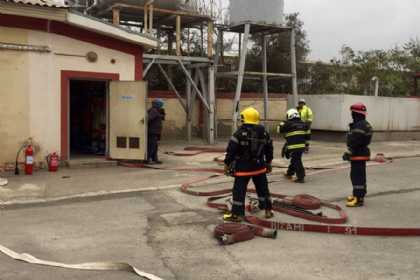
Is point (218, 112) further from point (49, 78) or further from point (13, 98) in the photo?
point (13, 98)

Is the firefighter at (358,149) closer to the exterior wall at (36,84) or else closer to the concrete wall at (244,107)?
the exterior wall at (36,84)

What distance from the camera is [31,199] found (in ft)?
30.6

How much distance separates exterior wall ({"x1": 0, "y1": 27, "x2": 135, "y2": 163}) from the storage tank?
754 cm

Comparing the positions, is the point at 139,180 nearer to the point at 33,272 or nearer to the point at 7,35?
the point at 7,35

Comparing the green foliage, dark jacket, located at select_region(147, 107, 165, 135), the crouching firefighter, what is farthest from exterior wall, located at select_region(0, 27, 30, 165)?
the green foliage

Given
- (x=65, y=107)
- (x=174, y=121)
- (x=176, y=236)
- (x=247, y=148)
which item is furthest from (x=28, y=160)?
(x=174, y=121)

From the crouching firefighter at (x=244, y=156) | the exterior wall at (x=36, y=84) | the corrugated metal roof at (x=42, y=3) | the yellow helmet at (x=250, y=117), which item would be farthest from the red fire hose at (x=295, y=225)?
the corrugated metal roof at (x=42, y=3)

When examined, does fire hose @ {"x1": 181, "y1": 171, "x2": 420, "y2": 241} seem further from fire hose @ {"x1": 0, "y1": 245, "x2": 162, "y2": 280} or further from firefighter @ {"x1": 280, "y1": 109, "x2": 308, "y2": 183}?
firefighter @ {"x1": 280, "y1": 109, "x2": 308, "y2": 183}

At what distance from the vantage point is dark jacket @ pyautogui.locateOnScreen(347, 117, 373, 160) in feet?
28.2

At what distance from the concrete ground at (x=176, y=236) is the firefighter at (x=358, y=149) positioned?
12.5 inches

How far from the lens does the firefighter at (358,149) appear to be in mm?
8609

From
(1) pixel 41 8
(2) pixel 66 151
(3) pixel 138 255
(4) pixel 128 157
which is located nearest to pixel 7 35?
(1) pixel 41 8

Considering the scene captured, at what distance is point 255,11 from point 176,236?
13.7 meters

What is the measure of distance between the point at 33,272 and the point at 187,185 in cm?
509
